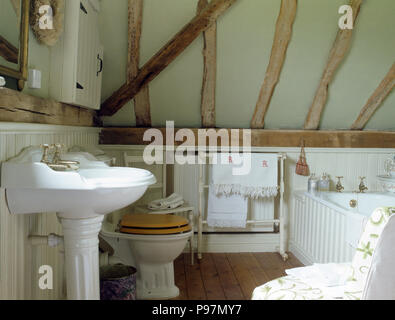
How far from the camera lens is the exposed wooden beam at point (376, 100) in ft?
11.0

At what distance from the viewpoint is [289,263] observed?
3.36m

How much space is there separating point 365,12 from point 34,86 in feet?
7.83

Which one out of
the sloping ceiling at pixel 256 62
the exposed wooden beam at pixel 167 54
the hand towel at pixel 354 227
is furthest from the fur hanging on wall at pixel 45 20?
the hand towel at pixel 354 227

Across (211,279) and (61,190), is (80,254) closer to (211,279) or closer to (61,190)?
(61,190)

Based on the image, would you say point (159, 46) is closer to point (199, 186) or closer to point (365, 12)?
point (199, 186)

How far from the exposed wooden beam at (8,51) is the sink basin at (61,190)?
1.35 feet

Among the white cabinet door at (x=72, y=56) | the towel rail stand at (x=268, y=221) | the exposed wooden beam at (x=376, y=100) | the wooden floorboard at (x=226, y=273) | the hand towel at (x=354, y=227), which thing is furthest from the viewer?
the towel rail stand at (x=268, y=221)

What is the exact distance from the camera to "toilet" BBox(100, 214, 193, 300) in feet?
8.48

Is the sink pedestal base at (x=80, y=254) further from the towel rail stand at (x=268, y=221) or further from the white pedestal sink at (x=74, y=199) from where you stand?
the towel rail stand at (x=268, y=221)

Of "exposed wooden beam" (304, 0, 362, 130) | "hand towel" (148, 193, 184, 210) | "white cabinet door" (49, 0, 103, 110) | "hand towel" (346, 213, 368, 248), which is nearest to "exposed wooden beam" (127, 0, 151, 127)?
"white cabinet door" (49, 0, 103, 110)

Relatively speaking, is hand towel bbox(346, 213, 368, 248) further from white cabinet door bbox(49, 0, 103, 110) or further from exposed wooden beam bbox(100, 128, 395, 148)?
white cabinet door bbox(49, 0, 103, 110)

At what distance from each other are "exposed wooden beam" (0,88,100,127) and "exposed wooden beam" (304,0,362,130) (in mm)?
1916

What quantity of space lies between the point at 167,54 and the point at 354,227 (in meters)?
1.77

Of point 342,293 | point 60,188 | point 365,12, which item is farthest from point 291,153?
point 60,188
